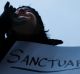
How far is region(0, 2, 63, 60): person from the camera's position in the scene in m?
0.58

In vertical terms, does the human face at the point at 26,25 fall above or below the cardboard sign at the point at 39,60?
above

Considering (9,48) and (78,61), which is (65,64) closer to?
(78,61)

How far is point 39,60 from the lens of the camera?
0.58 m

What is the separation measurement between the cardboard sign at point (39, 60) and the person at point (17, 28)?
0.02 metres

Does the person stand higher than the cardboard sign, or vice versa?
the person

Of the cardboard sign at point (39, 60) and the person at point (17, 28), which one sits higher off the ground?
the person at point (17, 28)

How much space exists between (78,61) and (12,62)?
190 mm

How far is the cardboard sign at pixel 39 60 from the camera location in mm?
562

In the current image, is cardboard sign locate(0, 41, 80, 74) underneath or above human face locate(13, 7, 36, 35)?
underneath

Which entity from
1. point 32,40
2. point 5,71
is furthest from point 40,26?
point 5,71

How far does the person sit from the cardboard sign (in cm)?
2

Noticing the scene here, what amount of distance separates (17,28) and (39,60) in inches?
4.3

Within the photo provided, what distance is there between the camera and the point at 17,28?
1.92 ft

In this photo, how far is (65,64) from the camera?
592 mm
